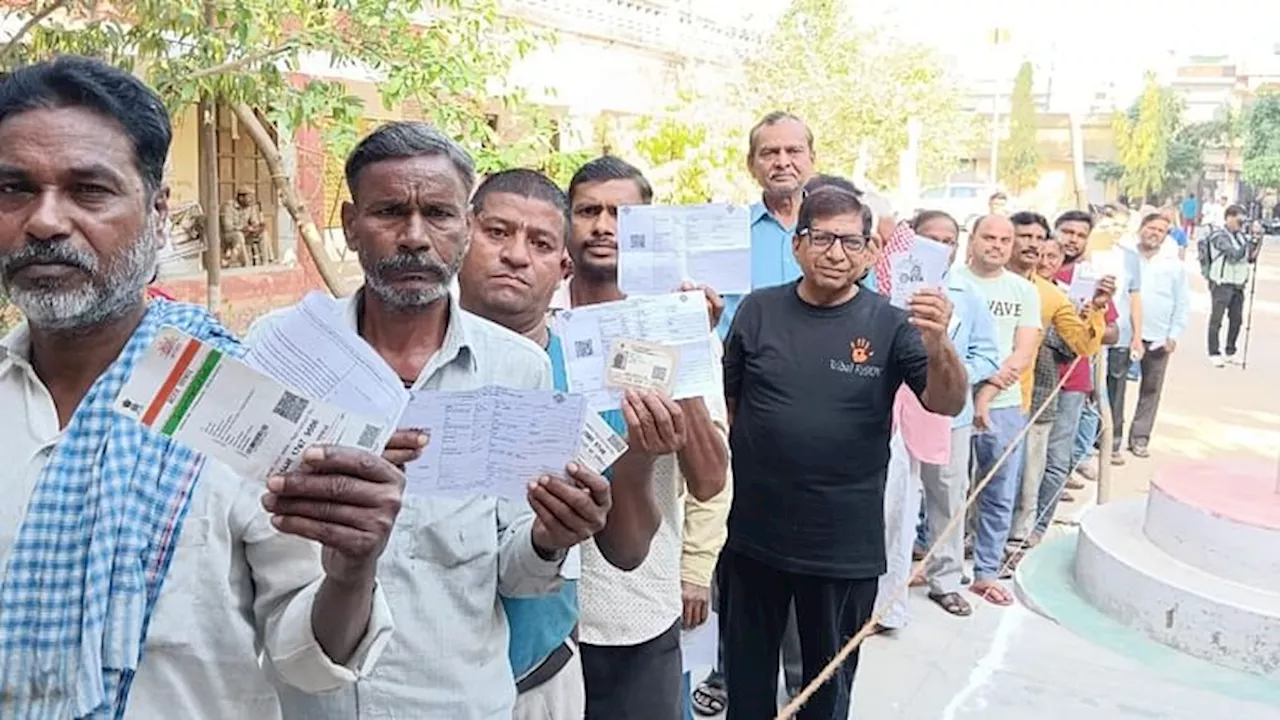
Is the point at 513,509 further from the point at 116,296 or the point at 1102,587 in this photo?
the point at 1102,587

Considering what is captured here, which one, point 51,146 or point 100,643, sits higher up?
point 51,146

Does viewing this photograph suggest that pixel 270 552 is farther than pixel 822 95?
No

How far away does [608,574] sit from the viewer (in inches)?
96.4

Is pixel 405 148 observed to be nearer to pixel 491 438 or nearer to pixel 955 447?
pixel 491 438

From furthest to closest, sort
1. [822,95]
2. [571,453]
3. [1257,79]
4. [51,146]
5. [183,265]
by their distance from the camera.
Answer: [1257,79] < [822,95] < [183,265] < [571,453] < [51,146]

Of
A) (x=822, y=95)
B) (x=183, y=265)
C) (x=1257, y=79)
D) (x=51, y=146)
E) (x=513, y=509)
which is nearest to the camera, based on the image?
(x=51, y=146)

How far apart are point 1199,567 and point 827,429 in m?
2.56

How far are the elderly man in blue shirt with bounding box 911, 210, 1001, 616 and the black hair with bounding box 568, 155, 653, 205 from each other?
213 cm

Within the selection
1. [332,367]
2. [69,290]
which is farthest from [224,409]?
[69,290]

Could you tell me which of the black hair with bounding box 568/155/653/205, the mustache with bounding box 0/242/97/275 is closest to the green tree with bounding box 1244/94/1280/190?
the black hair with bounding box 568/155/653/205

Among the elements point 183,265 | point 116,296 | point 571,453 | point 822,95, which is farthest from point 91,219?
point 822,95

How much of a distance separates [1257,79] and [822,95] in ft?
196

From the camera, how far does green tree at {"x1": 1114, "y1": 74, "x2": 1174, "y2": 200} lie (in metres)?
42.5

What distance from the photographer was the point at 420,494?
1.50 m
